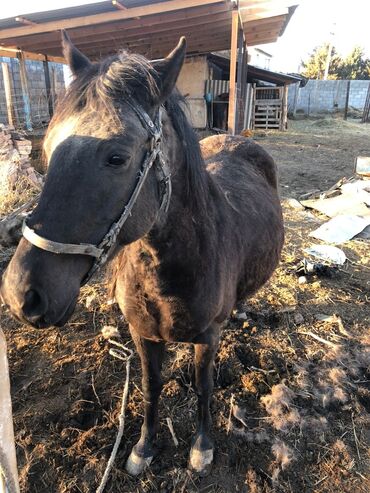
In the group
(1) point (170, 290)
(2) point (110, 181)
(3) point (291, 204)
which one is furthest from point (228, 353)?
(3) point (291, 204)

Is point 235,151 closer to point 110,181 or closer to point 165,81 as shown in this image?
point 165,81

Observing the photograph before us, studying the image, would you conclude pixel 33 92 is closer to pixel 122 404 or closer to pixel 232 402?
pixel 122 404

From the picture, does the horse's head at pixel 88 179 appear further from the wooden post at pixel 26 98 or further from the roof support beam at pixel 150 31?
the wooden post at pixel 26 98

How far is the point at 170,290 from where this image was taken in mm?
1819

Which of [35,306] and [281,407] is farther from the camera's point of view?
[281,407]

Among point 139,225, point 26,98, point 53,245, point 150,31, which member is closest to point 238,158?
point 139,225

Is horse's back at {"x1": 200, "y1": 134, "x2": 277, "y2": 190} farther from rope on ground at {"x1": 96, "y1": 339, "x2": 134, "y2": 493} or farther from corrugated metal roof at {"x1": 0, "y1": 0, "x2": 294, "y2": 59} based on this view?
corrugated metal roof at {"x1": 0, "y1": 0, "x2": 294, "y2": 59}

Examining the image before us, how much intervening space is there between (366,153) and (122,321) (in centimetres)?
1222

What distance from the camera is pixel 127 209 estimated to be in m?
1.29

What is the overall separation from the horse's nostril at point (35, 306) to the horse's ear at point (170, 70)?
84 centimetres

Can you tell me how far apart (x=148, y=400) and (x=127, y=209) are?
5.08 ft

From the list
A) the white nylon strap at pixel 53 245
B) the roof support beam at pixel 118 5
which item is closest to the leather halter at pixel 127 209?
the white nylon strap at pixel 53 245

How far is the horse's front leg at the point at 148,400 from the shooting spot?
88.7 inches

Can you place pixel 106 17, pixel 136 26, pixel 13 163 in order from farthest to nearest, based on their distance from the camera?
pixel 136 26 < pixel 106 17 < pixel 13 163
